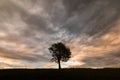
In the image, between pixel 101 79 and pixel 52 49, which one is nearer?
pixel 101 79

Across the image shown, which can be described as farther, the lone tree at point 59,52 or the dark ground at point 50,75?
the lone tree at point 59,52

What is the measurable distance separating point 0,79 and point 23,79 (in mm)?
4050

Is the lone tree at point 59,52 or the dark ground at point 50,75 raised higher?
the lone tree at point 59,52

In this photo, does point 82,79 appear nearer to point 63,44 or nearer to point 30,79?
point 30,79

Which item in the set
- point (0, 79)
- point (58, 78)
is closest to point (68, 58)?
point (58, 78)

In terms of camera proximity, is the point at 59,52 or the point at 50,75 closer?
the point at 50,75

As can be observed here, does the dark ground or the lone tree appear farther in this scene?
the lone tree

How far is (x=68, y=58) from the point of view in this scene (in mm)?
82750

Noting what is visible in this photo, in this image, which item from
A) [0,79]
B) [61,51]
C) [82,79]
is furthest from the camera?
[61,51]

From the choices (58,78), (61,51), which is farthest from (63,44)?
(58,78)

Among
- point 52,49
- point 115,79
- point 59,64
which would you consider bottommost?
point 115,79

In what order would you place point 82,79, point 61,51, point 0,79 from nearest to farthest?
point 0,79
point 82,79
point 61,51

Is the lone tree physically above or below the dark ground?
above

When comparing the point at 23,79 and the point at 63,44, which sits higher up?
the point at 63,44
